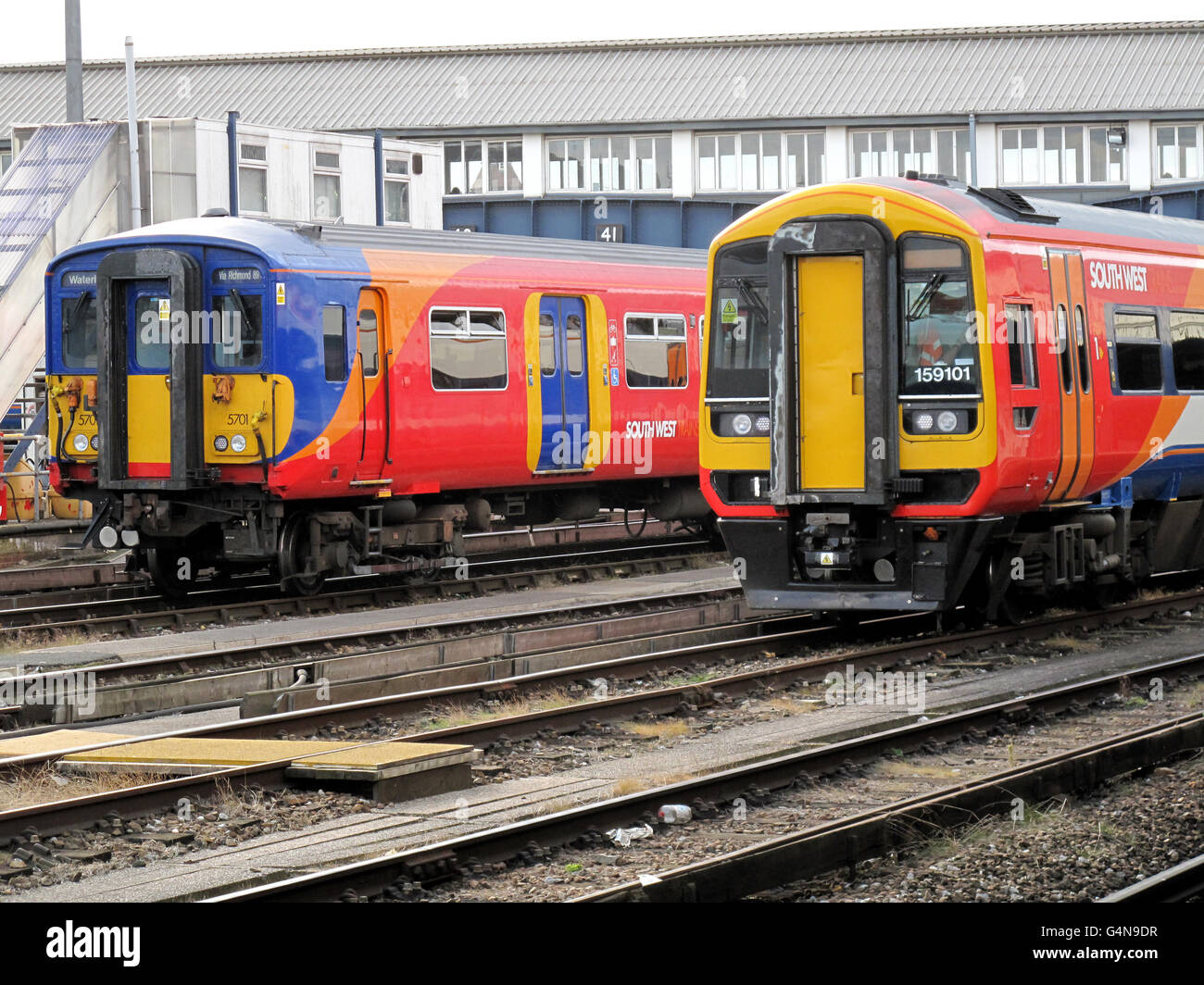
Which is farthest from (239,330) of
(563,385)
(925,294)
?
(925,294)

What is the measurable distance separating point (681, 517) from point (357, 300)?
6660mm

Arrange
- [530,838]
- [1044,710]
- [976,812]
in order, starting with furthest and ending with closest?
[1044,710] < [976,812] < [530,838]

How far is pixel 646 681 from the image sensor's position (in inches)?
524

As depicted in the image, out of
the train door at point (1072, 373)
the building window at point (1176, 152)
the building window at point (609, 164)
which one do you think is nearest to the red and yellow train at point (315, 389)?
the train door at point (1072, 373)

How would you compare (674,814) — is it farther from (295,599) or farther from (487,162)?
(487,162)

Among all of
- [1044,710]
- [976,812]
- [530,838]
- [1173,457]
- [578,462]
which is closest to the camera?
[530,838]

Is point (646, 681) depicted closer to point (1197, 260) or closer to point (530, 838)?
point (530, 838)

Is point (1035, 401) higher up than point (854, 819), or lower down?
higher up

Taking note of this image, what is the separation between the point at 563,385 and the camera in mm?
20000

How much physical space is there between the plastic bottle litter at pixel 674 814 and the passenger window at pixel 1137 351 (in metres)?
8.12

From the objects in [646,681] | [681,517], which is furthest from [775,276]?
[681,517]

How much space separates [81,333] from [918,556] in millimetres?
8961

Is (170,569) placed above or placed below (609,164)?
below

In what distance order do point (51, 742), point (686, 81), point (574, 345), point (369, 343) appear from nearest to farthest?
point (51, 742)
point (369, 343)
point (574, 345)
point (686, 81)
